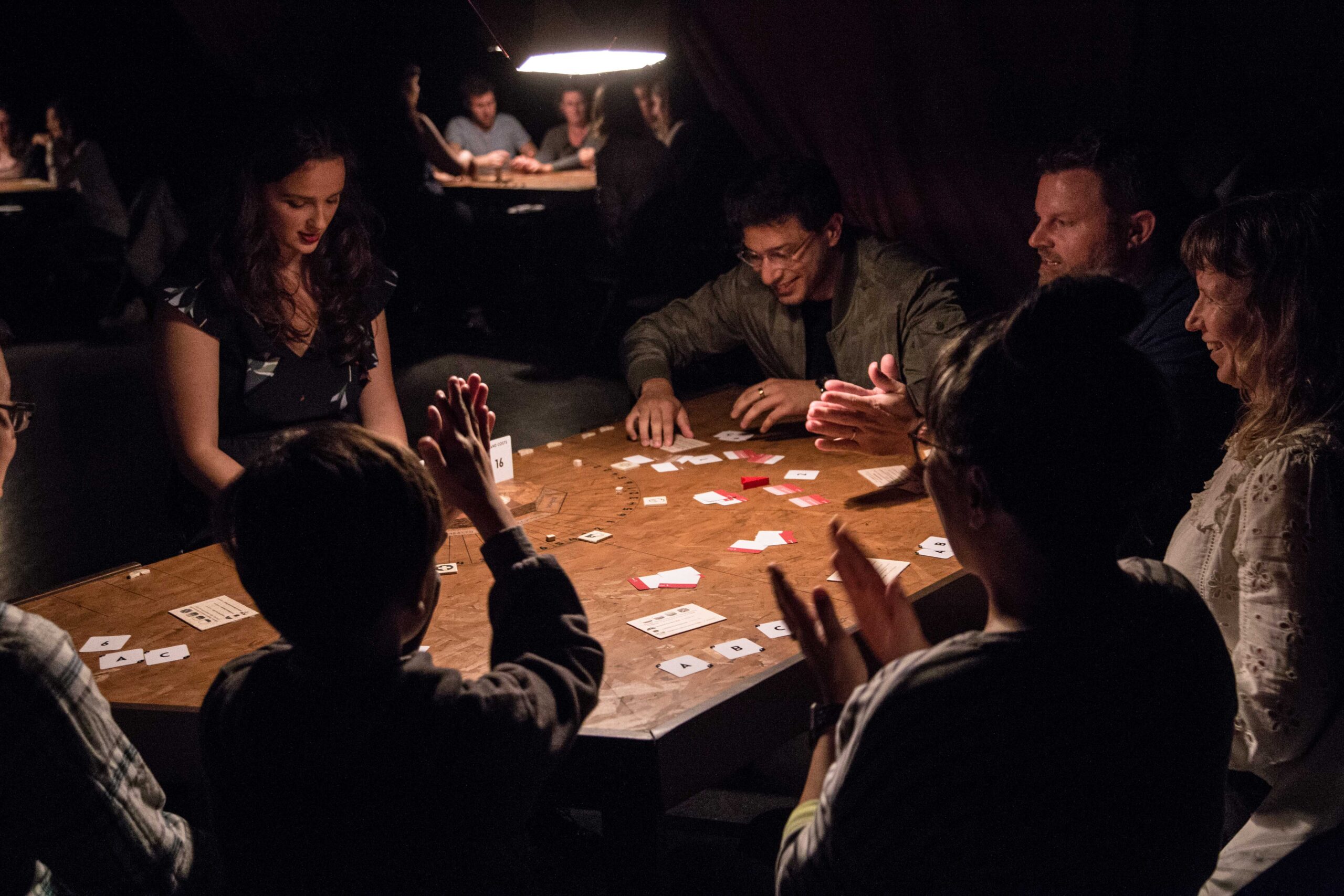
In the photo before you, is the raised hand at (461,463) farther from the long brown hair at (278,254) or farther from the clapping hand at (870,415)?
the long brown hair at (278,254)

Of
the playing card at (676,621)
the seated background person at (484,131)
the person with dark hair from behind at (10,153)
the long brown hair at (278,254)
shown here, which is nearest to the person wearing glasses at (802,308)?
the long brown hair at (278,254)

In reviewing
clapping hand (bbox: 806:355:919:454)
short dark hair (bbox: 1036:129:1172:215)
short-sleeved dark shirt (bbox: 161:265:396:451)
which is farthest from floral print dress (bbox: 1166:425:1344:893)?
short-sleeved dark shirt (bbox: 161:265:396:451)

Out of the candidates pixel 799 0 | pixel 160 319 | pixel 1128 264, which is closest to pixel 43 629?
pixel 160 319

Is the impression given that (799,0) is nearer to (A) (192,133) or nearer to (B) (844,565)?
(B) (844,565)

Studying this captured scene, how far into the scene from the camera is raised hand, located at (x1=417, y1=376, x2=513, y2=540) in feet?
4.66

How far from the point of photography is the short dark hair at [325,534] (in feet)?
3.74

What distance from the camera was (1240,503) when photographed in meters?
1.79

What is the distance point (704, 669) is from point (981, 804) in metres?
0.72

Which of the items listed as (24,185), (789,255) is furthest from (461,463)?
(24,185)

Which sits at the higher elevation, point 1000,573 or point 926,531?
point 1000,573

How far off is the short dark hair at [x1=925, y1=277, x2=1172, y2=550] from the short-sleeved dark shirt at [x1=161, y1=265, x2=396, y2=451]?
2102mm

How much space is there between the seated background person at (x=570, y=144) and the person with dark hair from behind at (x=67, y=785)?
25.1ft

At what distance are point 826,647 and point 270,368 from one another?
2.00 metres

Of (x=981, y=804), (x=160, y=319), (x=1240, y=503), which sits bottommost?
(x=981, y=804)
